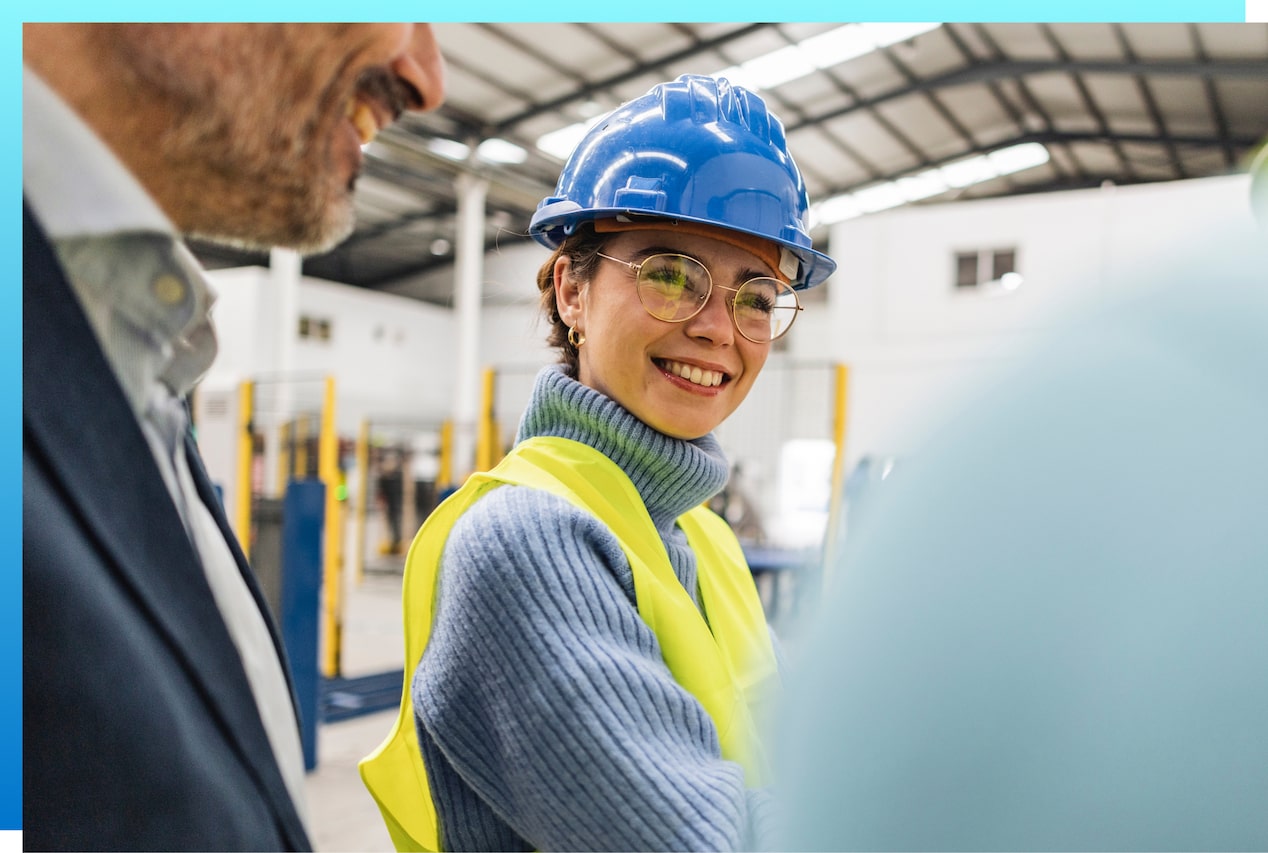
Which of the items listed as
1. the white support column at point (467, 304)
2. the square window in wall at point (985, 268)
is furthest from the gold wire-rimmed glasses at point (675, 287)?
the square window in wall at point (985, 268)

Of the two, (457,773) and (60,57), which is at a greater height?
(60,57)

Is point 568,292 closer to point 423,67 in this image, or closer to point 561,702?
point 423,67

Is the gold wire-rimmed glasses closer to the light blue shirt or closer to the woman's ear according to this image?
the woman's ear

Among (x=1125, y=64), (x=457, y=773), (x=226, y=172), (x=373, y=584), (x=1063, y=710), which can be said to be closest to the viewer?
(x=1063, y=710)

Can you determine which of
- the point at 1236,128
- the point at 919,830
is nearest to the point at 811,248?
the point at 919,830

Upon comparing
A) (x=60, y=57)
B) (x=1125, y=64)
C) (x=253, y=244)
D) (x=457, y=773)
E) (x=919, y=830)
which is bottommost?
(x=457, y=773)

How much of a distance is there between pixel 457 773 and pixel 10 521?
42 cm

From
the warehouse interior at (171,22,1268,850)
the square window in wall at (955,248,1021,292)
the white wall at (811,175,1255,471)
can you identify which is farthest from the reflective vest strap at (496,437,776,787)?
the square window in wall at (955,248,1021,292)

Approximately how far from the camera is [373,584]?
9000mm

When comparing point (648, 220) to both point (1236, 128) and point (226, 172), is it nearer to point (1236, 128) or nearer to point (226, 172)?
point (226, 172)

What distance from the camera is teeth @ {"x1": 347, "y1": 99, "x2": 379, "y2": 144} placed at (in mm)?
646

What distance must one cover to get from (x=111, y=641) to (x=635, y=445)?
0.49 m

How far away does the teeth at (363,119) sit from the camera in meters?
0.65

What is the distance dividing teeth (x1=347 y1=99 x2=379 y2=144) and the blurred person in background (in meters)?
0.45
